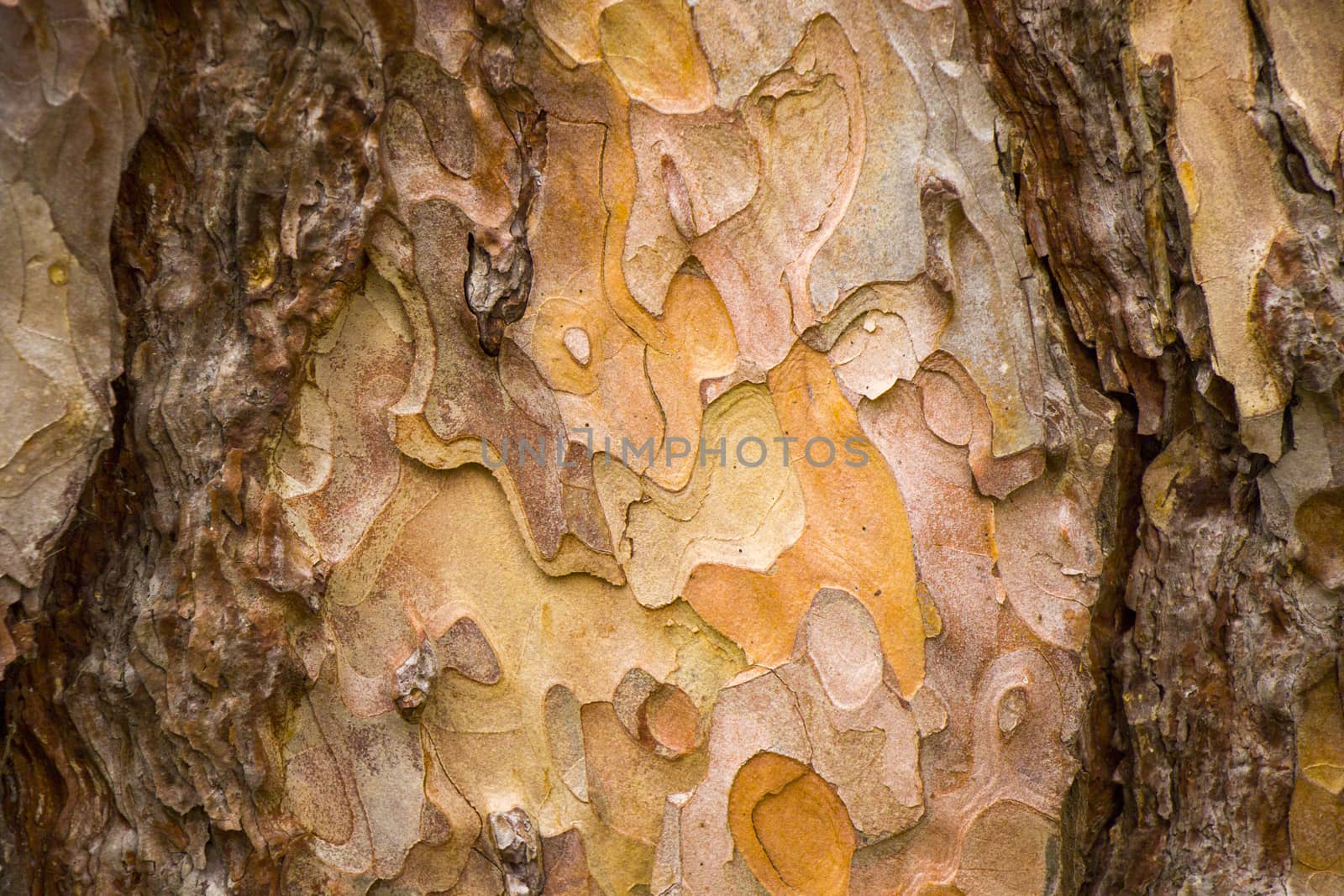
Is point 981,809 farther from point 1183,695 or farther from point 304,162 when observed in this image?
point 304,162

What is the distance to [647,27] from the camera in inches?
46.6

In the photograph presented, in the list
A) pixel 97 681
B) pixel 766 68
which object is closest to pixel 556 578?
pixel 97 681

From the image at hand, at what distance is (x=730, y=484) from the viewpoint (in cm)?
121

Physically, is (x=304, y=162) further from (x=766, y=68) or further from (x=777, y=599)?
(x=777, y=599)

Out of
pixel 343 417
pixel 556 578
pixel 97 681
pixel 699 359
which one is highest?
pixel 699 359

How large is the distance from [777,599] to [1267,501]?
1.96ft

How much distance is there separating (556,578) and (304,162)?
0.57 metres

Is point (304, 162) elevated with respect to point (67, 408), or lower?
elevated

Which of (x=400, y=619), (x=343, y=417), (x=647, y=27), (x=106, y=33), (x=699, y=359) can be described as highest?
(x=647, y=27)

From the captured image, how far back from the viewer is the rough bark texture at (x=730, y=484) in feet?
3.71

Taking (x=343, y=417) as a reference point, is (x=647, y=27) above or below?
above

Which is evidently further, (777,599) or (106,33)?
(777,599)

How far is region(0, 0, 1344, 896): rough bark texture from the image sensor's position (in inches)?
44.6

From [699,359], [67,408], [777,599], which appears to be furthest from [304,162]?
[777,599]
